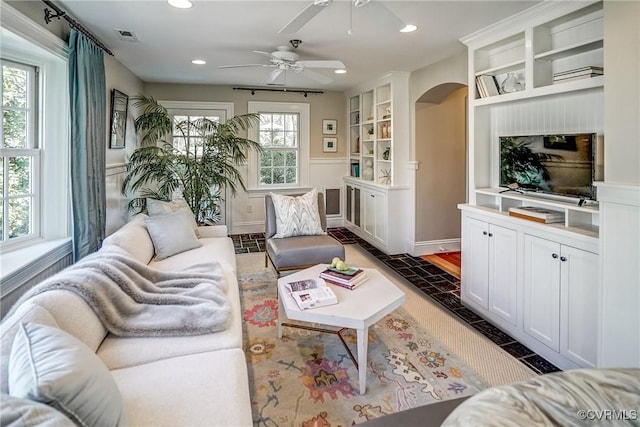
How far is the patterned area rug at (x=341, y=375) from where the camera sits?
1.97 metres

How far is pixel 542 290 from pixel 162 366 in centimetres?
238

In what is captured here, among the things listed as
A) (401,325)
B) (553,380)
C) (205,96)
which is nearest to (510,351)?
(401,325)

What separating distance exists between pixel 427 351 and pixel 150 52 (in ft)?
12.8

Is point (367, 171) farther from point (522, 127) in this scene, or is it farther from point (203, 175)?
point (522, 127)

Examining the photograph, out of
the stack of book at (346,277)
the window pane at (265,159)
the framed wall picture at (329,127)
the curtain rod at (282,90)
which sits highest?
the curtain rod at (282,90)

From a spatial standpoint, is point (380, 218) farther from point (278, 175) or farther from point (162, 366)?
point (162, 366)

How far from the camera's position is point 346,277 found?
103 inches

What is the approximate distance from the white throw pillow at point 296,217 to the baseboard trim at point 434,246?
1550mm

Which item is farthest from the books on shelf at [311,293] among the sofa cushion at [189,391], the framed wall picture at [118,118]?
the framed wall picture at [118,118]

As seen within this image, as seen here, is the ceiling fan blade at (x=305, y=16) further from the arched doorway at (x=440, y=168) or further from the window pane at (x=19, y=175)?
the arched doorway at (x=440, y=168)

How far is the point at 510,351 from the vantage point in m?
2.58

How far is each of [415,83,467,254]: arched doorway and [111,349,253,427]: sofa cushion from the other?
3782 millimetres

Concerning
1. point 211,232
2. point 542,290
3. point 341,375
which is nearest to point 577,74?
point 542,290

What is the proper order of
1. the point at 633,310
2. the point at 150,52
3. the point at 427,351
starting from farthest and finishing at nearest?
the point at 150,52 → the point at 427,351 → the point at 633,310
